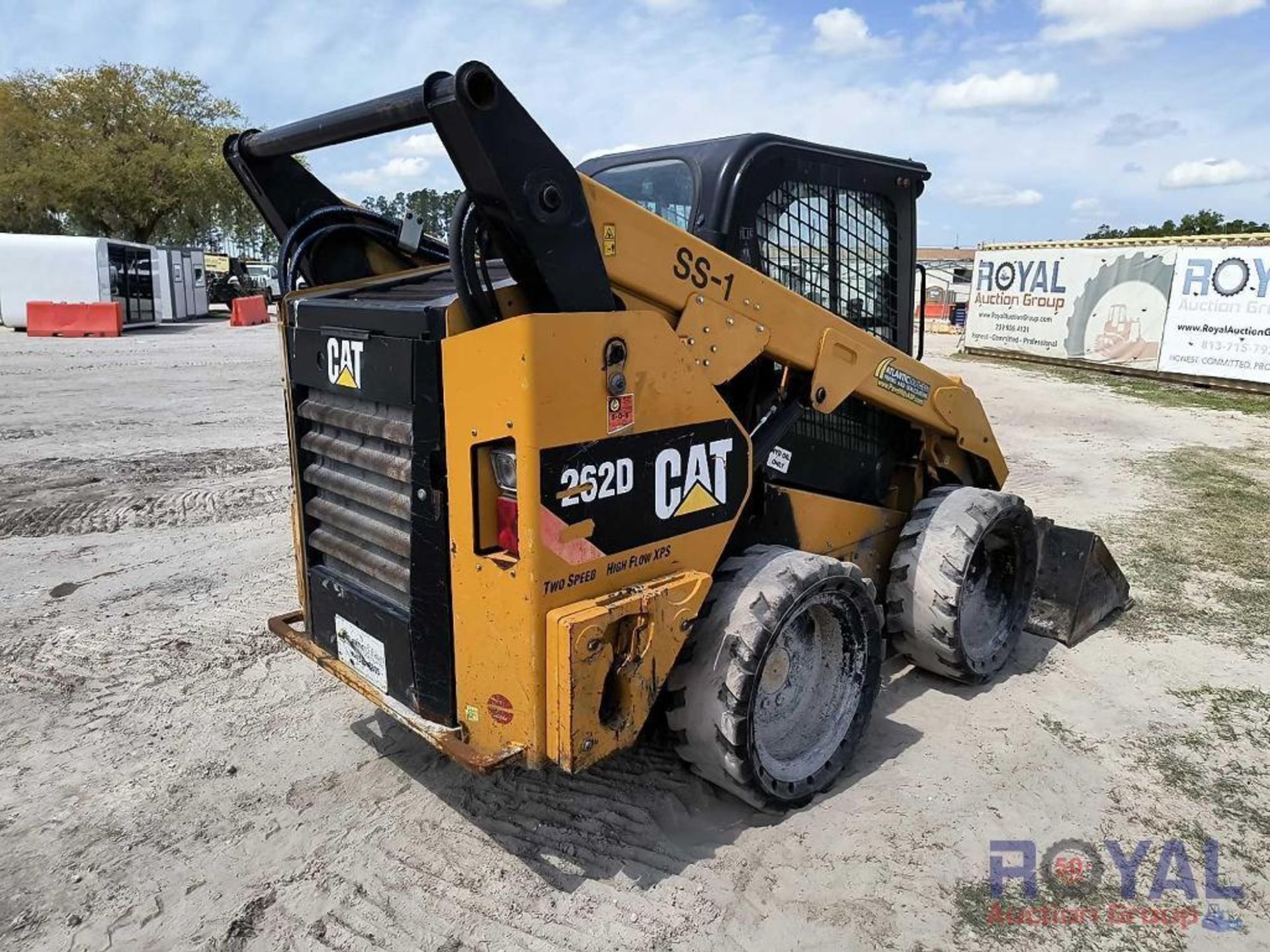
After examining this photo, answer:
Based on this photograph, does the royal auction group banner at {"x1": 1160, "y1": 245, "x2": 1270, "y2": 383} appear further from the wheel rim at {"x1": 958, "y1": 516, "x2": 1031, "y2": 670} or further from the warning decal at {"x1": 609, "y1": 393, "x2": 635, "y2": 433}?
the warning decal at {"x1": 609, "y1": 393, "x2": 635, "y2": 433}

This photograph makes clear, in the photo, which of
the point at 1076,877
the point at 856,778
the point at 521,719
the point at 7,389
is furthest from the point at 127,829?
the point at 7,389

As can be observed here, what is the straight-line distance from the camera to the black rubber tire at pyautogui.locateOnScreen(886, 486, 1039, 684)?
406 cm

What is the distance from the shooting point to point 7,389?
1262 centimetres

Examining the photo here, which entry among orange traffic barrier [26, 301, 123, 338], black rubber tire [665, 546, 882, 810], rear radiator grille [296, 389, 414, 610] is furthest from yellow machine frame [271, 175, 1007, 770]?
orange traffic barrier [26, 301, 123, 338]

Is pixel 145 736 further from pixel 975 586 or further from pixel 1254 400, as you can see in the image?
pixel 1254 400

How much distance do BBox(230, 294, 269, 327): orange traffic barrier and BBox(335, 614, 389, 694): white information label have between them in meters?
25.7

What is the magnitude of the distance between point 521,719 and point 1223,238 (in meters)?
17.6

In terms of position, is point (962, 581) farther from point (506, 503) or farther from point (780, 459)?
point (506, 503)

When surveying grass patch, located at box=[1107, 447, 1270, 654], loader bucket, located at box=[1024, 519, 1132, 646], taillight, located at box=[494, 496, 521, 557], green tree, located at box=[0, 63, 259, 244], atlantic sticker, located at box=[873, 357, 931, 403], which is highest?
green tree, located at box=[0, 63, 259, 244]

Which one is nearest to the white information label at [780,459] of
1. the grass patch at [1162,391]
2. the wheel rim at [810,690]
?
the wheel rim at [810,690]

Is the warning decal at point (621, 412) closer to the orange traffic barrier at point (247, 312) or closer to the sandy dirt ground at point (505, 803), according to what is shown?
the sandy dirt ground at point (505, 803)

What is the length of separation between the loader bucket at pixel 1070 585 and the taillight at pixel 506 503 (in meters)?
3.39

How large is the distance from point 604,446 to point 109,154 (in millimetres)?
39347

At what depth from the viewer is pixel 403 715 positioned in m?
3.03
